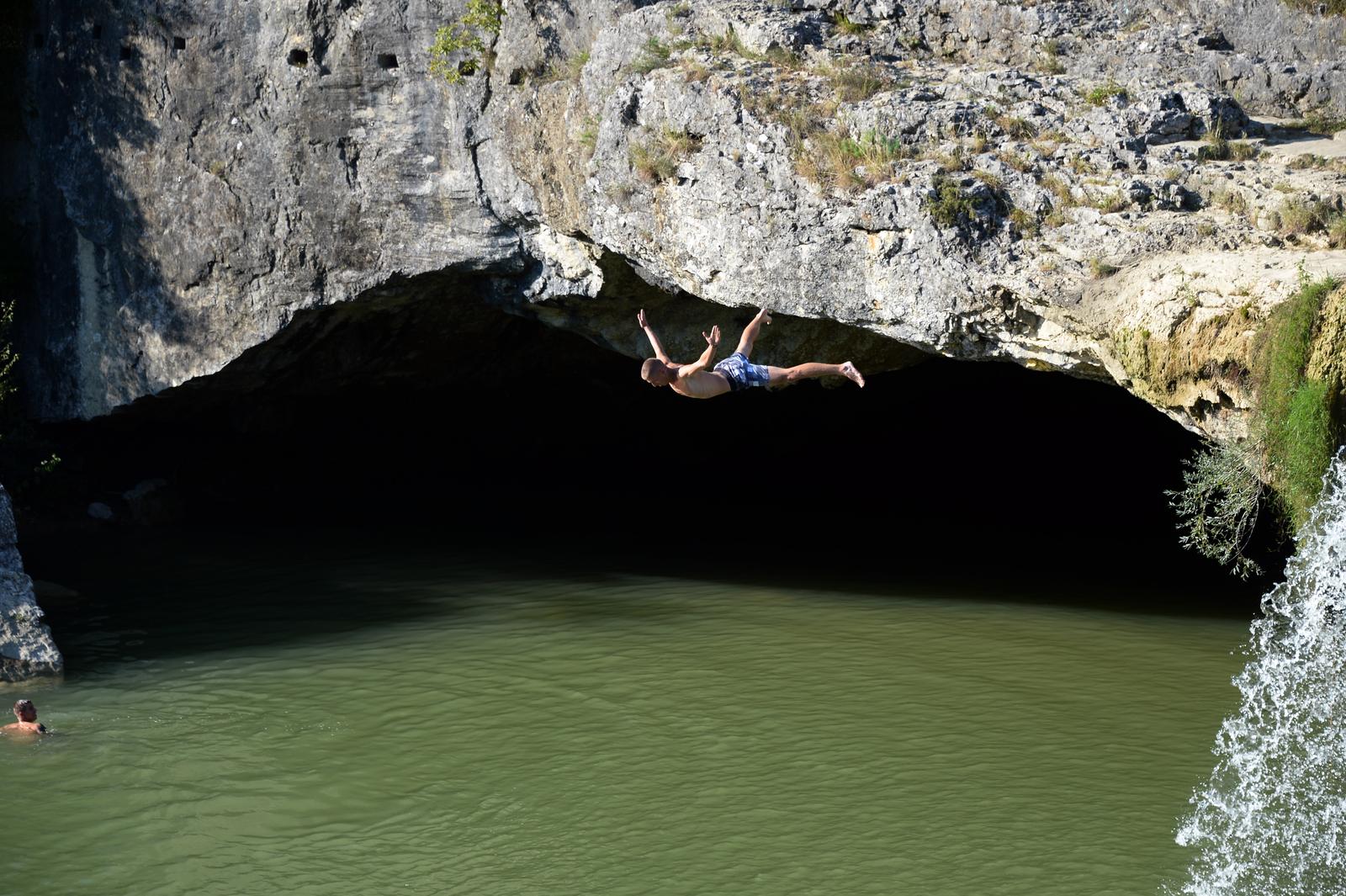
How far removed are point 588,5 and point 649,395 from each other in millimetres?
8742

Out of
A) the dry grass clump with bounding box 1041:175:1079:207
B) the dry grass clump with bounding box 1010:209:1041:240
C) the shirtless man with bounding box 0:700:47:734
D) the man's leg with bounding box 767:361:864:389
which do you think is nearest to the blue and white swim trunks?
the man's leg with bounding box 767:361:864:389

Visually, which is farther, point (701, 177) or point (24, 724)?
point (701, 177)

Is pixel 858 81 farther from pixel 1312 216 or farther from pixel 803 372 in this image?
pixel 1312 216

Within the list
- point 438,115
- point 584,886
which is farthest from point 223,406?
point 584,886

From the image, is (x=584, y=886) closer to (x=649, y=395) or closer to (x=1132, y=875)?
(x=1132, y=875)

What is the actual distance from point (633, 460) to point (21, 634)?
12.9 meters

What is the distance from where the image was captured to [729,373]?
10383 millimetres

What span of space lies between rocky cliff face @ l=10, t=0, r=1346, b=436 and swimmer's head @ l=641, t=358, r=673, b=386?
7.33 feet

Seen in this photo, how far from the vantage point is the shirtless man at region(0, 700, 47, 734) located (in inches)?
373

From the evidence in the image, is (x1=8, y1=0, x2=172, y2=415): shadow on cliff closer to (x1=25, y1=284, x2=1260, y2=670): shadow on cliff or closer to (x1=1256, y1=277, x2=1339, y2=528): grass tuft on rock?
(x1=25, y1=284, x2=1260, y2=670): shadow on cliff

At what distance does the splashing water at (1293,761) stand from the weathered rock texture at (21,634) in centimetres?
895

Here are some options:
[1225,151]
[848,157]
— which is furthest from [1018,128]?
[1225,151]

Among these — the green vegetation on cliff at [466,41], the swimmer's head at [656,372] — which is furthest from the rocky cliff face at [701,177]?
the swimmer's head at [656,372]

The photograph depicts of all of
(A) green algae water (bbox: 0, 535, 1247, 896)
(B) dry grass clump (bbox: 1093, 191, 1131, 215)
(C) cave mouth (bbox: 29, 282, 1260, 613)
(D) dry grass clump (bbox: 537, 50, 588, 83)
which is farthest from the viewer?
(C) cave mouth (bbox: 29, 282, 1260, 613)
